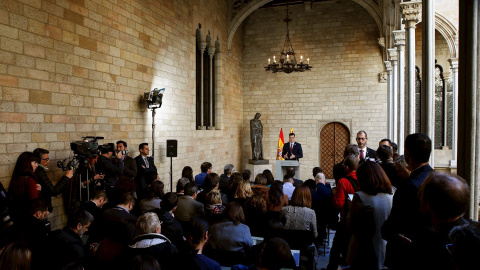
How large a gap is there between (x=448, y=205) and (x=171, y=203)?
2.37m

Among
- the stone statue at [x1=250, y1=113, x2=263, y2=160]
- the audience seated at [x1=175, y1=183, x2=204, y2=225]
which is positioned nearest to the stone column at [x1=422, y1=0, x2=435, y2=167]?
the audience seated at [x1=175, y1=183, x2=204, y2=225]

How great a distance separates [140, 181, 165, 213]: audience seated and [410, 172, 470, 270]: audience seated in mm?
2595

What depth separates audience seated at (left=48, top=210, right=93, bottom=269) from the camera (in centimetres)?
236

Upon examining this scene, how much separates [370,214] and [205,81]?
28.4 feet

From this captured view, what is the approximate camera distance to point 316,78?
12.3 metres

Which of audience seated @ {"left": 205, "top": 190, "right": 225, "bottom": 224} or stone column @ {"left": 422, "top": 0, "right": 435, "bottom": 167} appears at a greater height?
stone column @ {"left": 422, "top": 0, "right": 435, "bottom": 167}

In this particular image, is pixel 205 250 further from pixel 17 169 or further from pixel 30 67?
pixel 30 67

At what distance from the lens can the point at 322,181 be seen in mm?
Answer: 4621

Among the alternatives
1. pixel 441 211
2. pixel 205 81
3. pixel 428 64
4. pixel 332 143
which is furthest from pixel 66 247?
pixel 332 143

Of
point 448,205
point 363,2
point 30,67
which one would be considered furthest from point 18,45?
point 363,2

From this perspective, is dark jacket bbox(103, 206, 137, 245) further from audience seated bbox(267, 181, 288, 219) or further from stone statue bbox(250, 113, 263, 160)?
stone statue bbox(250, 113, 263, 160)

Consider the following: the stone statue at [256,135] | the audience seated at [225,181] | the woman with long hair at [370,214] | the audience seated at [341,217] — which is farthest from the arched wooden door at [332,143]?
the woman with long hair at [370,214]

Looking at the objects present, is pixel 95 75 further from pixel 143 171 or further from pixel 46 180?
pixel 46 180

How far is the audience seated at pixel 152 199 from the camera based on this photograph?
11.9 feet
